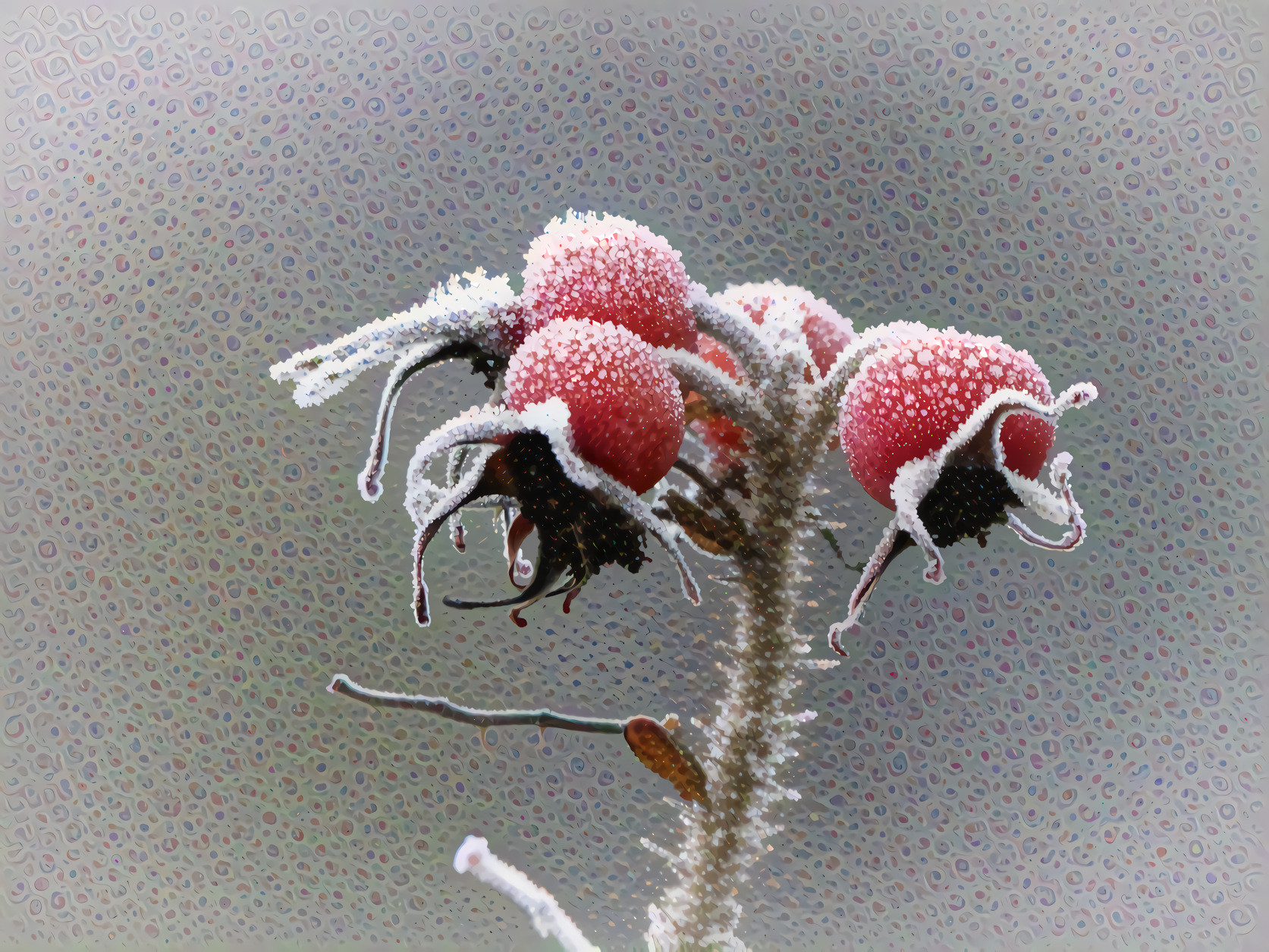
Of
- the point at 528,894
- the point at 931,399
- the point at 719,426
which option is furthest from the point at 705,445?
the point at 528,894

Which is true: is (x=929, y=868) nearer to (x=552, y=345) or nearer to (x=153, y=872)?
(x=552, y=345)

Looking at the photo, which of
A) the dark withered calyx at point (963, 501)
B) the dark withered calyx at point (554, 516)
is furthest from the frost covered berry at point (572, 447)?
the dark withered calyx at point (963, 501)

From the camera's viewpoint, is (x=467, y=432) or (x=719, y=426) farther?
(x=719, y=426)

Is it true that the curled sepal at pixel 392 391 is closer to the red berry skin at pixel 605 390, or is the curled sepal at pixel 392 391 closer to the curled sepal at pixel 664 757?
the red berry skin at pixel 605 390

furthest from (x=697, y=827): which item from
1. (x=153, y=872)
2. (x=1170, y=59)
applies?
(x=1170, y=59)

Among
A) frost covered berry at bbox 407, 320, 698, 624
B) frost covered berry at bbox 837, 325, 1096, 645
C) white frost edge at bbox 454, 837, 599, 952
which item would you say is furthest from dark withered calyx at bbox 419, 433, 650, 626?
white frost edge at bbox 454, 837, 599, 952

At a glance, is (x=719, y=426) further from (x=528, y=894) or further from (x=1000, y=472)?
→ (x=528, y=894)

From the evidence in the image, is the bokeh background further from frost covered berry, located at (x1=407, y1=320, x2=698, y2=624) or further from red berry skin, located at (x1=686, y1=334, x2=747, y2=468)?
frost covered berry, located at (x1=407, y1=320, x2=698, y2=624)
